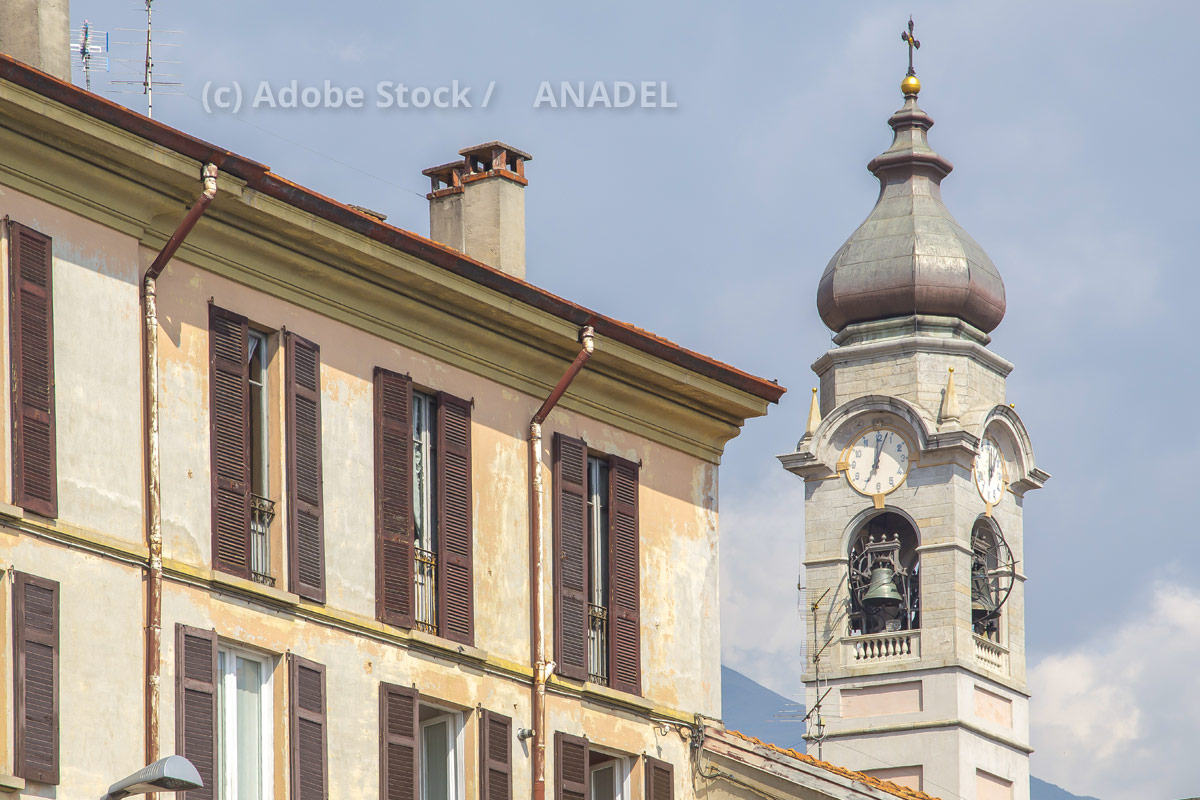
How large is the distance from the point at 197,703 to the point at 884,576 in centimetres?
5380

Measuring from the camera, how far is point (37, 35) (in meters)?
26.2

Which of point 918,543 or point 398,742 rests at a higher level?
point 918,543

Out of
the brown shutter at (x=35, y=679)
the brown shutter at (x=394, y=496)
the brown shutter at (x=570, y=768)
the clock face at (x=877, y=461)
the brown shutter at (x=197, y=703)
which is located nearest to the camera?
the brown shutter at (x=35, y=679)

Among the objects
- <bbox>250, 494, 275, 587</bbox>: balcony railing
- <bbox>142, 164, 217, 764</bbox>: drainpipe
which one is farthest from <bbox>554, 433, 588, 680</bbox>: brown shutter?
<bbox>142, 164, 217, 764</bbox>: drainpipe

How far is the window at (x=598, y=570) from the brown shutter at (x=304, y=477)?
404cm

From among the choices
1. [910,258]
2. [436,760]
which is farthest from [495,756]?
[910,258]

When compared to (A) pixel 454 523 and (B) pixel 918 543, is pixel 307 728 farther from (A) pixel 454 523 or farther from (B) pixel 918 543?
(B) pixel 918 543

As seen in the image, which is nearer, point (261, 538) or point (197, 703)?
point (197, 703)

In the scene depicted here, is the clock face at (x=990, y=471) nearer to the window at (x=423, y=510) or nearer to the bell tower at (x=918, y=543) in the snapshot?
the bell tower at (x=918, y=543)

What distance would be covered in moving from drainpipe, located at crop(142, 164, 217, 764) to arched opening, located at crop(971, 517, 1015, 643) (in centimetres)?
5417

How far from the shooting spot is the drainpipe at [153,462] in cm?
2483

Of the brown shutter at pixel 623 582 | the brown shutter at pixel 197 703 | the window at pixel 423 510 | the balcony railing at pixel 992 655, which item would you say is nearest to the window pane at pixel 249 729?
the brown shutter at pixel 197 703

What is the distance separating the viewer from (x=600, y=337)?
30.2 m

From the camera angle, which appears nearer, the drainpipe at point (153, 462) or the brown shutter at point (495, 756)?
the drainpipe at point (153, 462)
